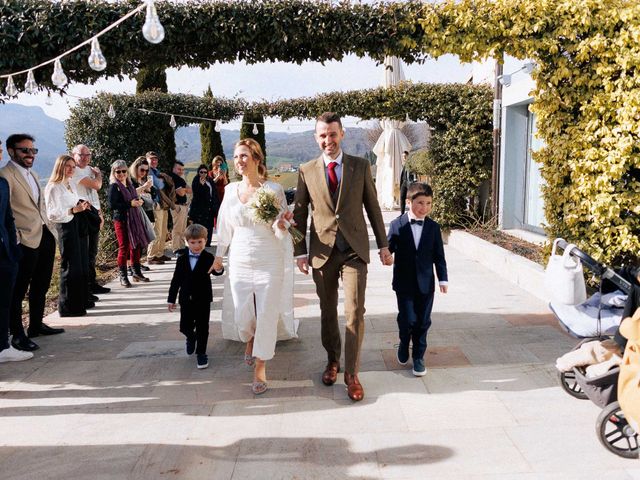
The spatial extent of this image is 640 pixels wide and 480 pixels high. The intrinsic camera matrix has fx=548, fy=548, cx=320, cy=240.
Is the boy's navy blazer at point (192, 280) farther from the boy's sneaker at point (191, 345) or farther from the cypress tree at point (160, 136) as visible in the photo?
the cypress tree at point (160, 136)

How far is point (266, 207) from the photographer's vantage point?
4.03m

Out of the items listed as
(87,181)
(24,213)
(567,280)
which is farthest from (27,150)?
(567,280)

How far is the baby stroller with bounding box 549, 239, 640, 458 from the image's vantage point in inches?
122

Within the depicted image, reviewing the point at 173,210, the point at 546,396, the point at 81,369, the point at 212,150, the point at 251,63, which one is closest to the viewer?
the point at 546,396

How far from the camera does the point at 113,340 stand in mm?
5766

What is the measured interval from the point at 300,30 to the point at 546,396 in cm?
441

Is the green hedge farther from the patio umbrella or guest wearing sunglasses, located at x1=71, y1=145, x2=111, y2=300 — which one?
guest wearing sunglasses, located at x1=71, y1=145, x2=111, y2=300

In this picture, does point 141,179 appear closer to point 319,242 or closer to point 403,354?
point 319,242

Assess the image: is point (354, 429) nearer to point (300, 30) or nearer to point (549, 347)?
point (549, 347)

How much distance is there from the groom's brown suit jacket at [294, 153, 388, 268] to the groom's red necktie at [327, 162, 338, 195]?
→ 0.05 metres

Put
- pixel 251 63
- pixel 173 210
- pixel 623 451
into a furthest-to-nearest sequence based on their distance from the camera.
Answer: pixel 173 210 < pixel 251 63 < pixel 623 451

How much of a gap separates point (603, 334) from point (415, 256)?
1.45m

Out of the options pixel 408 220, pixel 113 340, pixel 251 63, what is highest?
pixel 251 63

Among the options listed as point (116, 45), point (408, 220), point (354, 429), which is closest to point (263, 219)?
point (408, 220)
